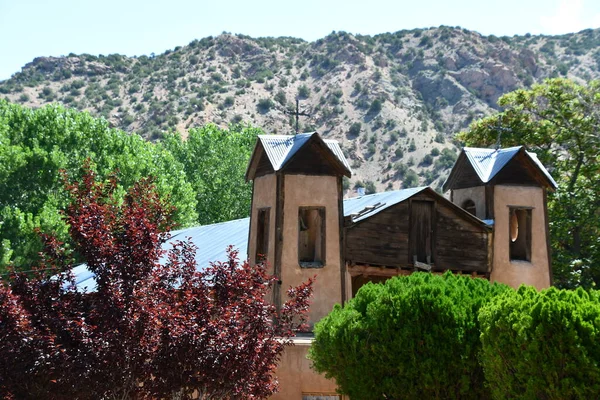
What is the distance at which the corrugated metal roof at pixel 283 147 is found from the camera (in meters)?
25.3

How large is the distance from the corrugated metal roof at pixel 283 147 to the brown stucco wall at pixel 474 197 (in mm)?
5392

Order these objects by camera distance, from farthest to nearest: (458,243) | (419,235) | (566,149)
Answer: (566,149) < (458,243) < (419,235)

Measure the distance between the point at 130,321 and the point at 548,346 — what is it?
6.51 meters

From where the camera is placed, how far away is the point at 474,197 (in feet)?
95.9

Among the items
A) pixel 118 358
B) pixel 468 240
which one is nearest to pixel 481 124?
pixel 468 240

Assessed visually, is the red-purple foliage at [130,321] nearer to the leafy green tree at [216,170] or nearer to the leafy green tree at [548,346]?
the leafy green tree at [548,346]

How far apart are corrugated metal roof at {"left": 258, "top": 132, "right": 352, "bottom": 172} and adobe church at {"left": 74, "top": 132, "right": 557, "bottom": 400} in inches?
1.3

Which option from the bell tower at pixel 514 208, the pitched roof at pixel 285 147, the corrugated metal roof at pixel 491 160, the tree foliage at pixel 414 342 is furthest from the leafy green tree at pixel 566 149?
the tree foliage at pixel 414 342

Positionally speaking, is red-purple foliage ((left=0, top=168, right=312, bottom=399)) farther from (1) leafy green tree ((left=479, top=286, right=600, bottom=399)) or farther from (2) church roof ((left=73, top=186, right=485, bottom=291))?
(2) church roof ((left=73, top=186, right=485, bottom=291))

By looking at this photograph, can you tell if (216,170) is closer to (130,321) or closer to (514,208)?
(514,208)

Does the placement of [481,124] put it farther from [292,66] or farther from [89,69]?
[89,69]

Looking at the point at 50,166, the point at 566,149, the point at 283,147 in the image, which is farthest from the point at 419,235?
the point at 50,166

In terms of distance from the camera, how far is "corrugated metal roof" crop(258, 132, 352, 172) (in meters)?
25.3

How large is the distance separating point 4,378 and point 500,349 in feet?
26.2
